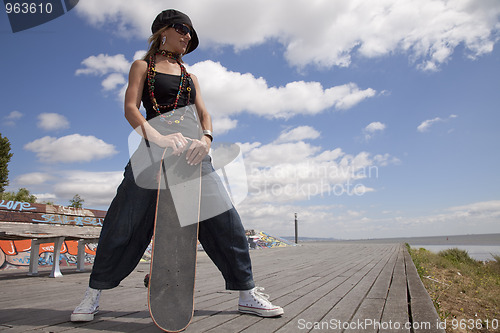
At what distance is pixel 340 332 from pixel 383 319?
456 millimetres

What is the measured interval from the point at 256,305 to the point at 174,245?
732mm

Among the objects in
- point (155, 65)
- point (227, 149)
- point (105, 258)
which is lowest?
point (105, 258)

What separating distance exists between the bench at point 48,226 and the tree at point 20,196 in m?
20.8

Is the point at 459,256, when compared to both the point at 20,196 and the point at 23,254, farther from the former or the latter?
the point at 20,196

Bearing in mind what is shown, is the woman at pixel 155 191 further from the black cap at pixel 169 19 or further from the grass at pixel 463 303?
the grass at pixel 463 303

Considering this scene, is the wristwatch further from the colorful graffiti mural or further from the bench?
the colorful graffiti mural

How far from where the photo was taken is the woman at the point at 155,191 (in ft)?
7.13

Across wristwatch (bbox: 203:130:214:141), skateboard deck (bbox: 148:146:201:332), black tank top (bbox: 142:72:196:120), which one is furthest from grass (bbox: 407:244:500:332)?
black tank top (bbox: 142:72:196:120)

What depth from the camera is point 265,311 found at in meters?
2.23

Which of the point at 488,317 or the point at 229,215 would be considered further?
the point at 488,317

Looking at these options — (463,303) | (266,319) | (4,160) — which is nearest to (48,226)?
(266,319)

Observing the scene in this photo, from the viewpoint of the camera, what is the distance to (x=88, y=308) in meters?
2.18

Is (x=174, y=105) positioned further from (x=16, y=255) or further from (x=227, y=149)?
(x=16, y=255)

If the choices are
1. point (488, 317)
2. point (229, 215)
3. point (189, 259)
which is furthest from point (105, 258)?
point (488, 317)
